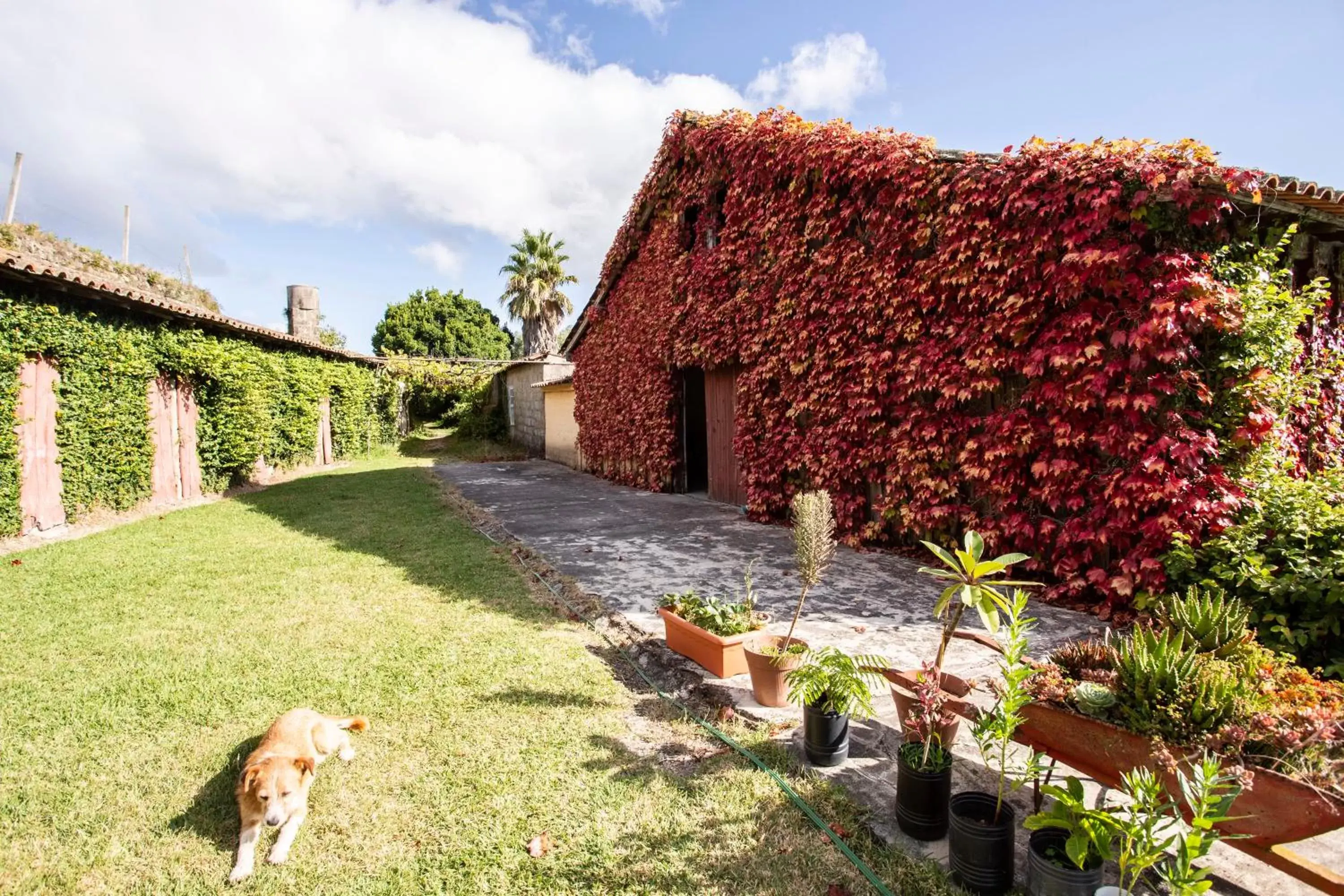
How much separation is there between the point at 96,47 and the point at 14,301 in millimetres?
3945

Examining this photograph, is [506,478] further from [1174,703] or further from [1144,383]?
[1174,703]

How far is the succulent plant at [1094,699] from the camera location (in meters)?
2.04

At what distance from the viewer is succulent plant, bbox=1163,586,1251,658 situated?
2.21 m

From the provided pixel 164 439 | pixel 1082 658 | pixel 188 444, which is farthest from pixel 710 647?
pixel 188 444

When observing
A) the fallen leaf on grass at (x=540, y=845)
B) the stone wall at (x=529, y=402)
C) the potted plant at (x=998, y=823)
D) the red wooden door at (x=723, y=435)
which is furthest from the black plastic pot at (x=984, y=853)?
the stone wall at (x=529, y=402)

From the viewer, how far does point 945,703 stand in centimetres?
261

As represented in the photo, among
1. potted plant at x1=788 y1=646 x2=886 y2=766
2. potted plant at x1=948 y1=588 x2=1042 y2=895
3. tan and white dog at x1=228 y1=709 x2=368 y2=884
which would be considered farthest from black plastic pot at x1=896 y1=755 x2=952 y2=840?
tan and white dog at x1=228 y1=709 x2=368 y2=884

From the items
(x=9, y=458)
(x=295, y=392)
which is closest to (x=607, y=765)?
(x=9, y=458)

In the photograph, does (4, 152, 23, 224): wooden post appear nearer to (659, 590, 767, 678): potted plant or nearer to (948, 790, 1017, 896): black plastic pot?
(659, 590, 767, 678): potted plant

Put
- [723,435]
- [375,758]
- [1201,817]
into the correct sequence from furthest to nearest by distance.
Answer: [723,435] → [375,758] → [1201,817]

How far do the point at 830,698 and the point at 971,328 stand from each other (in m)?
4.35

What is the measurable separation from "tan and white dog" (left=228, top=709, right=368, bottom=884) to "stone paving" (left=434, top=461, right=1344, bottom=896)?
2.12 metres

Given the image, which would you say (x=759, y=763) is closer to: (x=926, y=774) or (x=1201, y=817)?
(x=926, y=774)

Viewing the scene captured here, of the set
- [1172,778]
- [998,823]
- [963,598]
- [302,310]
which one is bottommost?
[998,823]
